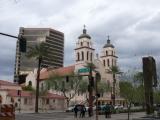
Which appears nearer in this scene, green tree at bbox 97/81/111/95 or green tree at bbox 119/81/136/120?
green tree at bbox 119/81/136/120

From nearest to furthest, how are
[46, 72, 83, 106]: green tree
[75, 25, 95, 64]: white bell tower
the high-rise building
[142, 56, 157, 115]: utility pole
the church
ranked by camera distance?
[142, 56, 157, 115]: utility pole → [46, 72, 83, 106]: green tree → the church → [75, 25, 95, 64]: white bell tower → the high-rise building

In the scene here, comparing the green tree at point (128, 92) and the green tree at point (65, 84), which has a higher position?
the green tree at point (65, 84)

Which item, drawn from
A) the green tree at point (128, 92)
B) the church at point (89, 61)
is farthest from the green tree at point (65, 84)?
the green tree at point (128, 92)

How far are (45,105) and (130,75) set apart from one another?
4675 centimetres

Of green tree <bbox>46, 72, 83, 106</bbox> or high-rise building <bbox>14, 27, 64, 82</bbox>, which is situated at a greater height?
high-rise building <bbox>14, 27, 64, 82</bbox>

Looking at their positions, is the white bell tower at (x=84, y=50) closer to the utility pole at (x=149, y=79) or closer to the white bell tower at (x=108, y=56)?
the white bell tower at (x=108, y=56)

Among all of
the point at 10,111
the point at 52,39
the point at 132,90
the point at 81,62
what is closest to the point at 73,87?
the point at 81,62

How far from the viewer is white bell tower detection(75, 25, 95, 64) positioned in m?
124

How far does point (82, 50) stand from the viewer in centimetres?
12450

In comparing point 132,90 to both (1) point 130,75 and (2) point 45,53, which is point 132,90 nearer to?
(1) point 130,75

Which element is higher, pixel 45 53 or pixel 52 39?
pixel 52 39

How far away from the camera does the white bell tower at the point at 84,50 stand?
12369 cm

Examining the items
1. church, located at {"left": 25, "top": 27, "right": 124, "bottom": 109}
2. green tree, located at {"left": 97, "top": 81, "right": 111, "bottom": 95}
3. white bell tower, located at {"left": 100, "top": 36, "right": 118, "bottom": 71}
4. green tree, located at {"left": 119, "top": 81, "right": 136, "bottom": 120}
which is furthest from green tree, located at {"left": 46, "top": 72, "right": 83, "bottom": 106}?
green tree, located at {"left": 119, "top": 81, "right": 136, "bottom": 120}

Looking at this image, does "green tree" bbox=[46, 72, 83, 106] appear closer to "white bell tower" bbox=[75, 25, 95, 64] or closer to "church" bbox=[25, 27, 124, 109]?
"church" bbox=[25, 27, 124, 109]
